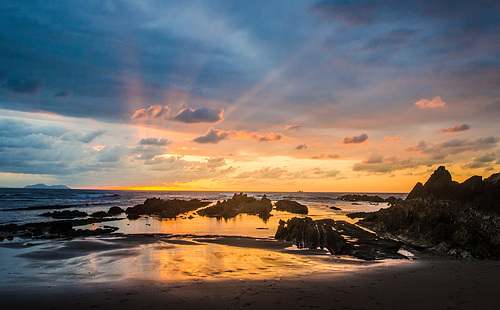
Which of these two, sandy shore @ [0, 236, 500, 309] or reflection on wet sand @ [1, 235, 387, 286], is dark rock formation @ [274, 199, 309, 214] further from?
sandy shore @ [0, 236, 500, 309]

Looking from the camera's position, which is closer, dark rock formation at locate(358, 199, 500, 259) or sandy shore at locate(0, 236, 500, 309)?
sandy shore at locate(0, 236, 500, 309)

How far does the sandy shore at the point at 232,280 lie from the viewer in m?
11.1

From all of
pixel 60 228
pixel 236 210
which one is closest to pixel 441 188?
pixel 236 210

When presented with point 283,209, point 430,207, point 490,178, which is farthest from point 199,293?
point 283,209

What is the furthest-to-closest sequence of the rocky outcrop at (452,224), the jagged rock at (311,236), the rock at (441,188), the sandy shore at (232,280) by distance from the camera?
the rock at (441,188), the jagged rock at (311,236), the rocky outcrop at (452,224), the sandy shore at (232,280)

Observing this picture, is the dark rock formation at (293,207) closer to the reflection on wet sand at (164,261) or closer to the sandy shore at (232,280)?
the reflection on wet sand at (164,261)

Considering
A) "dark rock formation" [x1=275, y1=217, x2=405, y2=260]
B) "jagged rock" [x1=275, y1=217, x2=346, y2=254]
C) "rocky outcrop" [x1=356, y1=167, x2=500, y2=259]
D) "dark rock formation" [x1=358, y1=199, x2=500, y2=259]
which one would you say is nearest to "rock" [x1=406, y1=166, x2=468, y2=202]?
"rocky outcrop" [x1=356, y1=167, x2=500, y2=259]

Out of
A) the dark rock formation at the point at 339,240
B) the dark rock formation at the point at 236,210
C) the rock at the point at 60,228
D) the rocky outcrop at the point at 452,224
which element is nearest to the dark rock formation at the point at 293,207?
the dark rock formation at the point at 236,210

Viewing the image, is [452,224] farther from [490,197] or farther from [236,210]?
[236,210]

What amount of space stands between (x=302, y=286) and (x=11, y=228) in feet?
125

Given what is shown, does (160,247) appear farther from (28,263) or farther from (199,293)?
(199,293)

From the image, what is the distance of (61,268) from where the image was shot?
16.9 m

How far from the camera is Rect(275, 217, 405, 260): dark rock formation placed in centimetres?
2142

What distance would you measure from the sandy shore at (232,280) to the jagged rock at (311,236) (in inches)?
97.8
